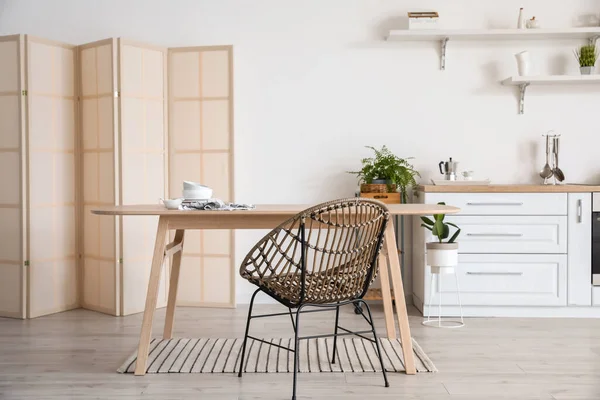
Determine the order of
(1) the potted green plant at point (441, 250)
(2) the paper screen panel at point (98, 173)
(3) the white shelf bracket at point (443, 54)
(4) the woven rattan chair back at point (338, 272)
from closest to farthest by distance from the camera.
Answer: (4) the woven rattan chair back at point (338, 272) < (1) the potted green plant at point (441, 250) < (2) the paper screen panel at point (98, 173) < (3) the white shelf bracket at point (443, 54)

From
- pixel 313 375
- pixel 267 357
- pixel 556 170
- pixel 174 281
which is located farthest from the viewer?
pixel 556 170

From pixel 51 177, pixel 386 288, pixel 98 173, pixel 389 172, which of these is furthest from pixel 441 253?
pixel 51 177

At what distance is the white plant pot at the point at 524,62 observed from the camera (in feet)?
15.5

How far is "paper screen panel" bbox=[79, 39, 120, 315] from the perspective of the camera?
4535mm

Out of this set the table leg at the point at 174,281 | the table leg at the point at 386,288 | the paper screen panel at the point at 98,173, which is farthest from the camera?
the paper screen panel at the point at 98,173

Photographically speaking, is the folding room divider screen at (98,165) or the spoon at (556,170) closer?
the folding room divider screen at (98,165)

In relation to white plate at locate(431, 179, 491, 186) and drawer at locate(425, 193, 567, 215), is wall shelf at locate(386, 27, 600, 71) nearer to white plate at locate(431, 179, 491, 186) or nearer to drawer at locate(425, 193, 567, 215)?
white plate at locate(431, 179, 491, 186)

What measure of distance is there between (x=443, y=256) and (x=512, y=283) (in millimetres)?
622

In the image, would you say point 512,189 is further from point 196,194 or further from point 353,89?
point 196,194

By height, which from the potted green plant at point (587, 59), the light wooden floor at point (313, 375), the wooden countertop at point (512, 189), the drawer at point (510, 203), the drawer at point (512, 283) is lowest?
the light wooden floor at point (313, 375)

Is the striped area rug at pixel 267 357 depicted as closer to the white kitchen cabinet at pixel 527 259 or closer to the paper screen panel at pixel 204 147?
the white kitchen cabinet at pixel 527 259

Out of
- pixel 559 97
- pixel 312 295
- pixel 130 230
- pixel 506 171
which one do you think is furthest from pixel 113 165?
pixel 559 97

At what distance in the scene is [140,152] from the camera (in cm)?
465

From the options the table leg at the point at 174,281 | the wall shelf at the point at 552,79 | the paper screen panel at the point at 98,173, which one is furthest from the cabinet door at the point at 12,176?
the wall shelf at the point at 552,79
